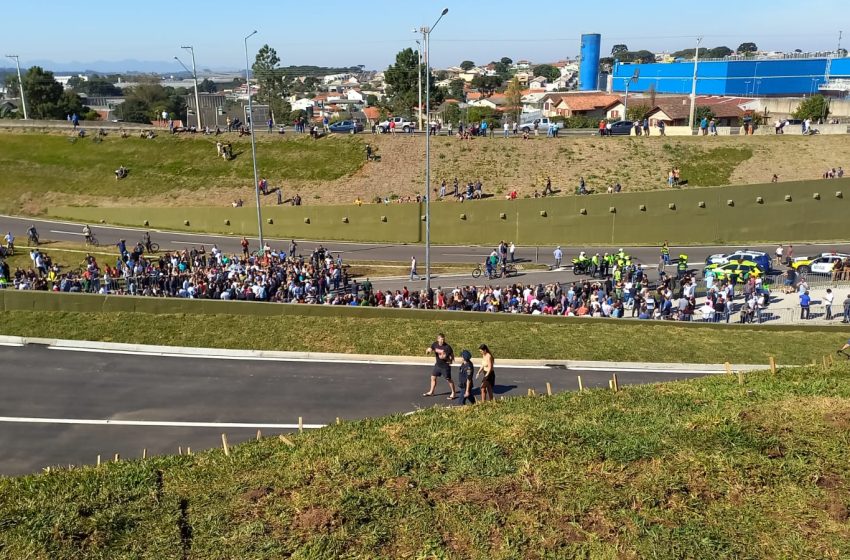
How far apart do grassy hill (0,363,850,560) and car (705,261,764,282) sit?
18925 millimetres

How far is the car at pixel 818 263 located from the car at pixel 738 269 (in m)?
2.08

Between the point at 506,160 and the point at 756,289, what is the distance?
23799 millimetres

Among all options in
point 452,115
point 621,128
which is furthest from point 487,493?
point 452,115

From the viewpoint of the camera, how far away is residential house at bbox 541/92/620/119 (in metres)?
88.6

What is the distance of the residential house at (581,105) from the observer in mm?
88625

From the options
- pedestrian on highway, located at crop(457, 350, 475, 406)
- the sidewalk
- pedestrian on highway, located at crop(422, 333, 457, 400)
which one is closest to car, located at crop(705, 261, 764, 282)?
the sidewalk

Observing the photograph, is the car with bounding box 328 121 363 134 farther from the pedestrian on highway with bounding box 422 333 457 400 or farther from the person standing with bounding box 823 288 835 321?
the pedestrian on highway with bounding box 422 333 457 400

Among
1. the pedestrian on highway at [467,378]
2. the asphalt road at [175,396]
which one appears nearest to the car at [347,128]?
the asphalt road at [175,396]

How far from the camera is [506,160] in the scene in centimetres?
4816

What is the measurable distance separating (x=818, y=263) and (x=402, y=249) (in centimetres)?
2164

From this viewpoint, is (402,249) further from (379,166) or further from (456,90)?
(456,90)

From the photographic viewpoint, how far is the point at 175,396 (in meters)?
18.0

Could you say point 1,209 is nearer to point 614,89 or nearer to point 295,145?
point 295,145

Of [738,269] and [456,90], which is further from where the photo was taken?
[456,90]
